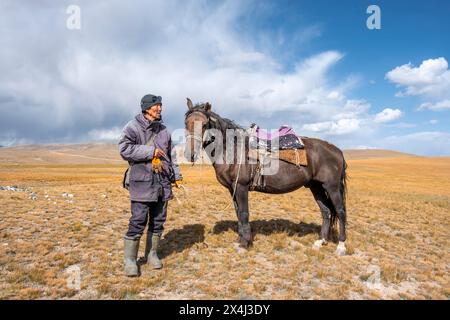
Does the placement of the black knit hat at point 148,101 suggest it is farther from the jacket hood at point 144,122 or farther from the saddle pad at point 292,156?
the saddle pad at point 292,156

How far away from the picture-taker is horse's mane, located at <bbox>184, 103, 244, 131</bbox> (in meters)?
6.73

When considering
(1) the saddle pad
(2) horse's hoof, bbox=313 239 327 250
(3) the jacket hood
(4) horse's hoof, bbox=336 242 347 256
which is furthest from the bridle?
(4) horse's hoof, bbox=336 242 347 256

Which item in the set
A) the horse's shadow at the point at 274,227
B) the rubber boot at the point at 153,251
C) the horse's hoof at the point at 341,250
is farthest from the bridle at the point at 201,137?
the horse's hoof at the point at 341,250

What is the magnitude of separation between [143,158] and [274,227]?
579cm

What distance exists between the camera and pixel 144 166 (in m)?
5.64

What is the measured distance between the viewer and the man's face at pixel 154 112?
5.74 m

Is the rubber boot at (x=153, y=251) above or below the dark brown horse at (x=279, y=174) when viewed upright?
below

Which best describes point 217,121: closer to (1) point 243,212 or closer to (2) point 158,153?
(2) point 158,153

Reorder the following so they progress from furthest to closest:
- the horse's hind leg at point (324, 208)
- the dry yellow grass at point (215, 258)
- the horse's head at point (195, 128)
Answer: the horse's hind leg at point (324, 208) < the horse's head at point (195, 128) < the dry yellow grass at point (215, 258)

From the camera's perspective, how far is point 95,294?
5027 mm

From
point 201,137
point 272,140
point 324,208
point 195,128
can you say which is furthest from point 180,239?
point 324,208

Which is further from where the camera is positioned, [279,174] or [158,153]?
[279,174]

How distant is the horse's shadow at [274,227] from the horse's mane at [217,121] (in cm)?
→ 342

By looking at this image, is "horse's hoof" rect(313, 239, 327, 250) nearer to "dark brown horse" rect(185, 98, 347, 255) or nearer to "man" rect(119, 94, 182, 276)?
"dark brown horse" rect(185, 98, 347, 255)
